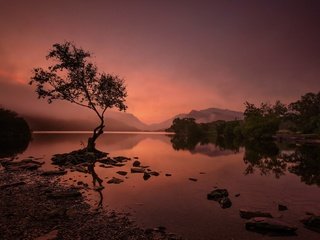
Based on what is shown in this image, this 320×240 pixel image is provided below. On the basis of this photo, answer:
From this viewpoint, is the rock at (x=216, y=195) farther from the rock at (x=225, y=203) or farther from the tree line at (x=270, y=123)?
the tree line at (x=270, y=123)

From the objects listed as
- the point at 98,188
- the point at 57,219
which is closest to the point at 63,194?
the point at 98,188

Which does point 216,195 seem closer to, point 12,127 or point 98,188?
point 98,188

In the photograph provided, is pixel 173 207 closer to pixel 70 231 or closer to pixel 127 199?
pixel 127 199

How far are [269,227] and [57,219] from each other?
11.8 metres

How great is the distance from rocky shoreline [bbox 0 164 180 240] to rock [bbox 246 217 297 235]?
4.63 meters

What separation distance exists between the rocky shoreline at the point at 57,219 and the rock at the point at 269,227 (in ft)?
15.2

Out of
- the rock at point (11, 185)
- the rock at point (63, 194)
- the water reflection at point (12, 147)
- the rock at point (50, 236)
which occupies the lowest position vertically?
the water reflection at point (12, 147)

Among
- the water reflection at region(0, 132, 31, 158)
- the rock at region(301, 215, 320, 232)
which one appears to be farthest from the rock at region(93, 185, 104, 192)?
the water reflection at region(0, 132, 31, 158)

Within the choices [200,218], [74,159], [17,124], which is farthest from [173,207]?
[17,124]

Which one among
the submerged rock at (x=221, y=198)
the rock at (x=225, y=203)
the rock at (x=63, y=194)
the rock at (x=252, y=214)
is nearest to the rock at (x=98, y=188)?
the rock at (x=63, y=194)

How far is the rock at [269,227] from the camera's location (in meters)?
13.1

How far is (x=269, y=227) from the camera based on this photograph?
1329 cm

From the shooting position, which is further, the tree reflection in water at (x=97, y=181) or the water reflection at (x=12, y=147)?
the water reflection at (x=12, y=147)

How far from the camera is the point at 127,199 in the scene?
1903 cm
